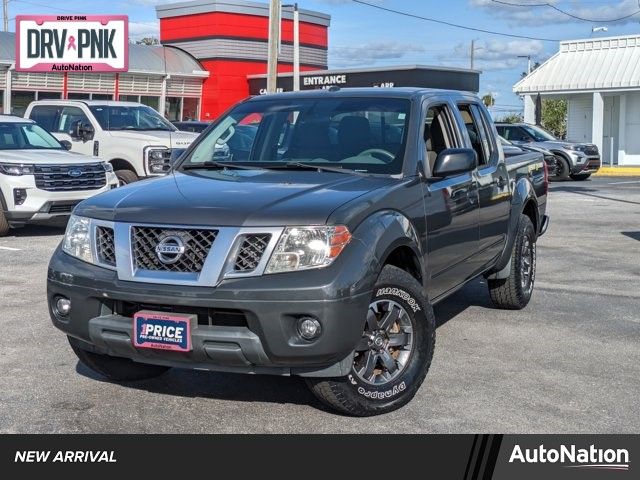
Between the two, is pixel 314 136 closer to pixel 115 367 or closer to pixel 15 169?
pixel 115 367

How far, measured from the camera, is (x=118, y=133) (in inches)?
629

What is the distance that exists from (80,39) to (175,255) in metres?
20.9

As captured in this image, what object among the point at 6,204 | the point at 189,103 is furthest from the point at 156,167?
the point at 189,103

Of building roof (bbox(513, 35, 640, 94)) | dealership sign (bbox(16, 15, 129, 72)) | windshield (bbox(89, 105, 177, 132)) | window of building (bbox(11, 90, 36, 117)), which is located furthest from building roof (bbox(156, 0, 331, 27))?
A: windshield (bbox(89, 105, 177, 132))

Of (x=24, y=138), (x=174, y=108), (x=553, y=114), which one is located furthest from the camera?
(x=553, y=114)

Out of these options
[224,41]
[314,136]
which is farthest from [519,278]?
[224,41]

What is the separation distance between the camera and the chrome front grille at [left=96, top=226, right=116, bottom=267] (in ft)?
16.5

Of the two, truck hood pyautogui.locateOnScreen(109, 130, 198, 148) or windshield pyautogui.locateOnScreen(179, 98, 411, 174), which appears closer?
windshield pyautogui.locateOnScreen(179, 98, 411, 174)

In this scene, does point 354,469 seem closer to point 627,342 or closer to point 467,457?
point 467,457

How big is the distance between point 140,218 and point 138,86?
1474 inches

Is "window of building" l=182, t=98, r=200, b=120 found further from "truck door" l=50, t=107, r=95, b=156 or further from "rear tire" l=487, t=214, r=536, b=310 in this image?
"rear tire" l=487, t=214, r=536, b=310

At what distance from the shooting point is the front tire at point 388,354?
4961 mm

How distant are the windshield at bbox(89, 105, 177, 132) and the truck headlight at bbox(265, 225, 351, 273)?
1211cm

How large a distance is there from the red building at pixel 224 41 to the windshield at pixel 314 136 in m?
37.9
